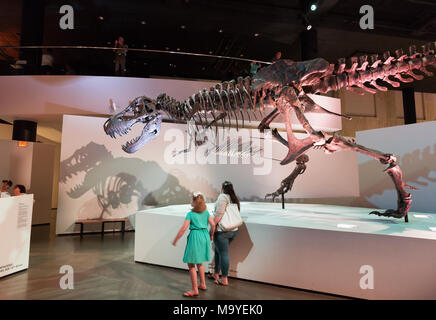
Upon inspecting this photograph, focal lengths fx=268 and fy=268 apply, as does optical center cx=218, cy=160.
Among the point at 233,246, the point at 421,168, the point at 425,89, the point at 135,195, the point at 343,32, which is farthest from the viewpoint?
the point at 425,89

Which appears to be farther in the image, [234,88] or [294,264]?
[234,88]

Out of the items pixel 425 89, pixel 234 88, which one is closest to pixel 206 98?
pixel 234 88

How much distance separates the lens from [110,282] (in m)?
→ 3.73

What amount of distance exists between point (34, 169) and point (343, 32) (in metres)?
11.2

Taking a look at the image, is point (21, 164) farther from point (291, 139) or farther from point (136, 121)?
point (291, 139)

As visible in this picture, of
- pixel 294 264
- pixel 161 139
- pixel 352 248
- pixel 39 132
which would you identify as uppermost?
pixel 39 132

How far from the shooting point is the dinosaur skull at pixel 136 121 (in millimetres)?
5109

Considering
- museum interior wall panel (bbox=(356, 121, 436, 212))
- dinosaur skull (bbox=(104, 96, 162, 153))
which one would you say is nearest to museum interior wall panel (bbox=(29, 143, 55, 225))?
dinosaur skull (bbox=(104, 96, 162, 153))

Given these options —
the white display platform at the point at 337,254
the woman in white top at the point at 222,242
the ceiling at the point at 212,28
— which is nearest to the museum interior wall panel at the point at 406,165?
the white display platform at the point at 337,254

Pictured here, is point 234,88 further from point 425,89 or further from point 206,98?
point 425,89

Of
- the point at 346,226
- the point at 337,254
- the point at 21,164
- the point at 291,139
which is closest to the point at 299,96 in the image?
the point at 291,139

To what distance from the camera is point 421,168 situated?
19.5 ft

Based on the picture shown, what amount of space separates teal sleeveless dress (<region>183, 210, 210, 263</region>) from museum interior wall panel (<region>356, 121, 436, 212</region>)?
5.38m
